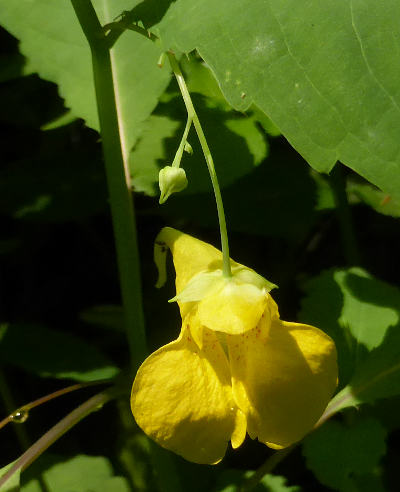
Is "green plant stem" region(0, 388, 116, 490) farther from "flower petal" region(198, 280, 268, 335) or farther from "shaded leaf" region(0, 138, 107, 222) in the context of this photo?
"shaded leaf" region(0, 138, 107, 222)

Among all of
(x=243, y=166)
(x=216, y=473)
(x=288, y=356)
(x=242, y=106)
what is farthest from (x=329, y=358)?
(x=216, y=473)

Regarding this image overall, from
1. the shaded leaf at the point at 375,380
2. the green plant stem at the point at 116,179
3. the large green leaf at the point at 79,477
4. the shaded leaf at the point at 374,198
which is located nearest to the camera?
the green plant stem at the point at 116,179

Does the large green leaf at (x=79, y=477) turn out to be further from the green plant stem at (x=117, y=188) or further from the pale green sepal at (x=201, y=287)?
the pale green sepal at (x=201, y=287)

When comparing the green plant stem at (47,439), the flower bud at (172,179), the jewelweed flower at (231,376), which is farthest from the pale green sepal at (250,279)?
the green plant stem at (47,439)

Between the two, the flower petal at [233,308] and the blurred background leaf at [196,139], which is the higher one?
the blurred background leaf at [196,139]

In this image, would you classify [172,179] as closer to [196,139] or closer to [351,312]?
[196,139]

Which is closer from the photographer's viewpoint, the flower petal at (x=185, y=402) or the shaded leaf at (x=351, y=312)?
the flower petal at (x=185, y=402)

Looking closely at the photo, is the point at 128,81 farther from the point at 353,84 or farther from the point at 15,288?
the point at 15,288
